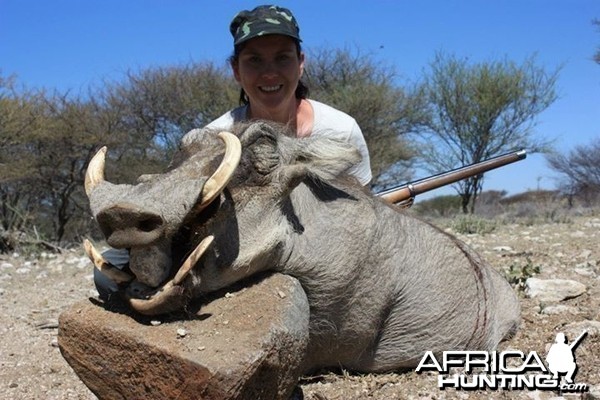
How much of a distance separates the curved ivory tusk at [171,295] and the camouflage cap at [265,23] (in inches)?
71.1

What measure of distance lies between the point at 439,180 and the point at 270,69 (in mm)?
2733

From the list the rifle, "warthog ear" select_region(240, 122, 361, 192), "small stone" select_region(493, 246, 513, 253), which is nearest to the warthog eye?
"warthog ear" select_region(240, 122, 361, 192)

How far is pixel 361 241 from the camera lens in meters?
3.27

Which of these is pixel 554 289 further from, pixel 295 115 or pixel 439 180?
pixel 295 115

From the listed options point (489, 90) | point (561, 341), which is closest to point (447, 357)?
point (561, 341)

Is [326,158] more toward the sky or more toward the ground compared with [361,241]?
more toward the sky

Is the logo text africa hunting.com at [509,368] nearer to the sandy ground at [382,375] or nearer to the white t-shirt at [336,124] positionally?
the sandy ground at [382,375]

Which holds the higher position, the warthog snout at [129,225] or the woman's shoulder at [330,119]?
the woman's shoulder at [330,119]

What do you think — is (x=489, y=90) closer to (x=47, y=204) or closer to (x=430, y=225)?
(x=47, y=204)

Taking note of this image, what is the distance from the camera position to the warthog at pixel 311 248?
2506mm

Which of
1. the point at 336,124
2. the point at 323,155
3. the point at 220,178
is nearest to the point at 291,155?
the point at 323,155

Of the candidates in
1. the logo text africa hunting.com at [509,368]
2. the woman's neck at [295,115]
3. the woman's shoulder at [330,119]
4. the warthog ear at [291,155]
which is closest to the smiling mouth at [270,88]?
the woman's neck at [295,115]

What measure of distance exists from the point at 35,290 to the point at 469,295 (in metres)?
4.75

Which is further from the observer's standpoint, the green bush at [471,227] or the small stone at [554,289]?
the green bush at [471,227]
